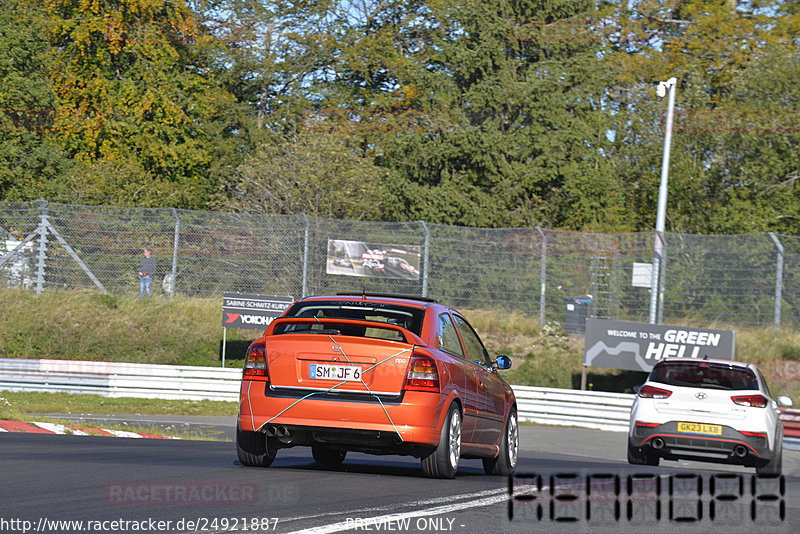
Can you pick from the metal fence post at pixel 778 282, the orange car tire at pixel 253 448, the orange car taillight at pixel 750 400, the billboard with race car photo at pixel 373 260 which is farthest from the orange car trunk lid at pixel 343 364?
the metal fence post at pixel 778 282

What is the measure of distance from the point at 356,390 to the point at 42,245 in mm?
19093

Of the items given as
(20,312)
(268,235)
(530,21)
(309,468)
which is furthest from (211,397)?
(530,21)

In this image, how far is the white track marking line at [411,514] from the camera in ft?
20.3

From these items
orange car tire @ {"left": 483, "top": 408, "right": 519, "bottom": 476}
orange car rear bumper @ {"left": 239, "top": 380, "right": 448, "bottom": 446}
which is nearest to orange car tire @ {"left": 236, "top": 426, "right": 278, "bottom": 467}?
orange car rear bumper @ {"left": 239, "top": 380, "right": 448, "bottom": 446}

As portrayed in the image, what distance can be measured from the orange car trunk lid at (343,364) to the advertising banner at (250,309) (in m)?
15.4

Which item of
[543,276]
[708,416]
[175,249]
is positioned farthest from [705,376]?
[175,249]

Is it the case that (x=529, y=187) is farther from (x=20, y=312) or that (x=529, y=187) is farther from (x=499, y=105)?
(x=20, y=312)

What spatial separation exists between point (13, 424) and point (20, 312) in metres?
13.3

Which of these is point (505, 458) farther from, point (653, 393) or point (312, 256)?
point (312, 256)

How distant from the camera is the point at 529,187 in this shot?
41.6 meters

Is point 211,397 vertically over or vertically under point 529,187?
under

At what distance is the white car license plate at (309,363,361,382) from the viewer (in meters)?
8.82

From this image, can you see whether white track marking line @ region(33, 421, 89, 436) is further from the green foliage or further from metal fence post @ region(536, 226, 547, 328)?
the green foliage

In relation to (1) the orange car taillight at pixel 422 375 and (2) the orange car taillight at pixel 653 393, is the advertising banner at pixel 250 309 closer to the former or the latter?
(2) the orange car taillight at pixel 653 393
